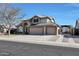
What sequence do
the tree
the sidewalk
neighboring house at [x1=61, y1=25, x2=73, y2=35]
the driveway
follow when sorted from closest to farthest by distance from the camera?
the driveway
the sidewalk
the tree
neighboring house at [x1=61, y1=25, x2=73, y2=35]

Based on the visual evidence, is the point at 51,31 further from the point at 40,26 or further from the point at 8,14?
the point at 8,14

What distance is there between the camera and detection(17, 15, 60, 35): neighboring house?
42.6m

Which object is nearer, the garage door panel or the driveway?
the driveway

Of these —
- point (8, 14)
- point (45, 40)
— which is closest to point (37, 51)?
point (45, 40)

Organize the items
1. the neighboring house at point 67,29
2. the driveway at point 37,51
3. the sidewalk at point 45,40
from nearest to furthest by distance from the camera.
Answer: the driveway at point 37,51 < the sidewalk at point 45,40 < the neighboring house at point 67,29

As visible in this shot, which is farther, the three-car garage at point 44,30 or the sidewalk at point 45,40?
the three-car garage at point 44,30

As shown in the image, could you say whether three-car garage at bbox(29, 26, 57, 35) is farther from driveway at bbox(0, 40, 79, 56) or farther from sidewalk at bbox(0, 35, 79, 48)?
driveway at bbox(0, 40, 79, 56)

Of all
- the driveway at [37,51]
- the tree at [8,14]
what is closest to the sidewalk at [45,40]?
the driveway at [37,51]

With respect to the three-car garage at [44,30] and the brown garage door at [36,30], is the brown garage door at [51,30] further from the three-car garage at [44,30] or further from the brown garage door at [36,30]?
the brown garage door at [36,30]

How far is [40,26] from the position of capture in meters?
43.5

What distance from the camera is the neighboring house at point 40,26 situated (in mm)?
42594

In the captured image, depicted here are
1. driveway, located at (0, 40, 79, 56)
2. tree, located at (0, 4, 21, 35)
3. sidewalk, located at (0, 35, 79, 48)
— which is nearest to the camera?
driveway, located at (0, 40, 79, 56)

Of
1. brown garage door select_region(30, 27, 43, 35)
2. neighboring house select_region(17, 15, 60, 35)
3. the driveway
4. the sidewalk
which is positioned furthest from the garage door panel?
the driveway

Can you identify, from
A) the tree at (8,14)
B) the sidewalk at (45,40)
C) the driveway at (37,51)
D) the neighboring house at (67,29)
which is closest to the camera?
the driveway at (37,51)
